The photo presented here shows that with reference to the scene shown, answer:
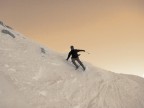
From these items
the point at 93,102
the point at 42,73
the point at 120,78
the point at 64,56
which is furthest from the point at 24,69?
the point at 120,78

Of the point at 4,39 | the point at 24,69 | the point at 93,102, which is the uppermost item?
the point at 4,39

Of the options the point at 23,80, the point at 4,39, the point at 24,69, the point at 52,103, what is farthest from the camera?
the point at 4,39

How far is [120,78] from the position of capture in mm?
36812

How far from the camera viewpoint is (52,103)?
24.1 meters

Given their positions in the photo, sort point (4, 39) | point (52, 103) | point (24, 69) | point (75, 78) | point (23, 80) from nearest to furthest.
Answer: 1. point (52, 103)
2. point (23, 80)
3. point (24, 69)
4. point (75, 78)
5. point (4, 39)

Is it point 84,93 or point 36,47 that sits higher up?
point 36,47

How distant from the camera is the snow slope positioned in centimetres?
2367

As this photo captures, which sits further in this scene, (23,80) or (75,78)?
(75,78)

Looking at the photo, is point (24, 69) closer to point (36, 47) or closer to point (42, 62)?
point (42, 62)

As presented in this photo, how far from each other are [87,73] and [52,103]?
10.3 metres

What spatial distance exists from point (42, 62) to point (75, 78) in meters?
4.13

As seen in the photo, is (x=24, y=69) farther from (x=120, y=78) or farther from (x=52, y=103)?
(x=120, y=78)

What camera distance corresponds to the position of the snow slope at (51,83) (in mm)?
23672

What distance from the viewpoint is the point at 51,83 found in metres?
27.2
